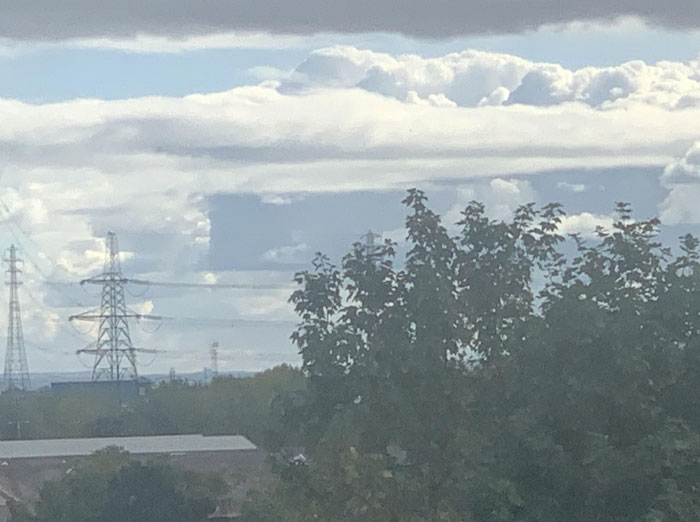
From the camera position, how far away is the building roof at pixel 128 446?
8312 cm

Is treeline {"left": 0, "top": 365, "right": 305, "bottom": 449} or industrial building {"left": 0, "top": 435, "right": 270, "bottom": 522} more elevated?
treeline {"left": 0, "top": 365, "right": 305, "bottom": 449}

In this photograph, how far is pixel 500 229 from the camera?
28000 millimetres

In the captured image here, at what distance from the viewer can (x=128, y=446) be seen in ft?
285

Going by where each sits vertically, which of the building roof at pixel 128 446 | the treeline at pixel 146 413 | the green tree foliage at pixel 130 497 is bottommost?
the green tree foliage at pixel 130 497

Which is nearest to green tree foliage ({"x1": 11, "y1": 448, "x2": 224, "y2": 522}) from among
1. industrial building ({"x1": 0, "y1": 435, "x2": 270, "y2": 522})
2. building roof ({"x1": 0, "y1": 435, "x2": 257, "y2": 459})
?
industrial building ({"x1": 0, "y1": 435, "x2": 270, "y2": 522})

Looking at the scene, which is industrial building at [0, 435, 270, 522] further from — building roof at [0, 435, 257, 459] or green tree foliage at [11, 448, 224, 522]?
green tree foliage at [11, 448, 224, 522]

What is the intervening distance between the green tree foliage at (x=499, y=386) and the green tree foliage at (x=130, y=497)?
2520cm

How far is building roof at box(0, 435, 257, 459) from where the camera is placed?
83.1 m

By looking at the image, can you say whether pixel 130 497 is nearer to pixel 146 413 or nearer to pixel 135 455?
pixel 135 455

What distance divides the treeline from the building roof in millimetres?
15494

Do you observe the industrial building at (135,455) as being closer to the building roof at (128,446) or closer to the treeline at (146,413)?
the building roof at (128,446)

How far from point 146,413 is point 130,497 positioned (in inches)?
2549

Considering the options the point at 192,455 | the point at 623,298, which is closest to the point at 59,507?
the point at 192,455

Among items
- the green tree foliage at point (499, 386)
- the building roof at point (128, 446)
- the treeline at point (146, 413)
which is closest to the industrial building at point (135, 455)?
the building roof at point (128, 446)
